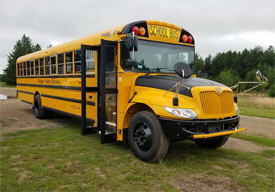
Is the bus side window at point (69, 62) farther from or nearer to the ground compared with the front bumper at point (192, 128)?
farther from the ground

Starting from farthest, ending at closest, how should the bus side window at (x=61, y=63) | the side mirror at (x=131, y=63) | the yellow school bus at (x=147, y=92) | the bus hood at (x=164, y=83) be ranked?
1. the bus side window at (x=61, y=63)
2. the side mirror at (x=131, y=63)
3. the bus hood at (x=164, y=83)
4. the yellow school bus at (x=147, y=92)

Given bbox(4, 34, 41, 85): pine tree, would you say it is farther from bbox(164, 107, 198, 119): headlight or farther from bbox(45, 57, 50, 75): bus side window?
bbox(164, 107, 198, 119): headlight

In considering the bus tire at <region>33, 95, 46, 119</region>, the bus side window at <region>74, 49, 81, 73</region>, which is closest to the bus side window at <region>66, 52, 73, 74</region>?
the bus side window at <region>74, 49, 81, 73</region>

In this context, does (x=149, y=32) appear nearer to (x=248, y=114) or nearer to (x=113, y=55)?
(x=113, y=55)

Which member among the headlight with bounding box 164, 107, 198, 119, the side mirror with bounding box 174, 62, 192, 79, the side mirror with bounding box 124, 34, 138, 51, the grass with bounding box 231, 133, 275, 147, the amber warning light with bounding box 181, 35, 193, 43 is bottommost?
the grass with bounding box 231, 133, 275, 147

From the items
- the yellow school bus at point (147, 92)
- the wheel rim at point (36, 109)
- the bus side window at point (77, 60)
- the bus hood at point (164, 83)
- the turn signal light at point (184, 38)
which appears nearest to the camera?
the yellow school bus at point (147, 92)

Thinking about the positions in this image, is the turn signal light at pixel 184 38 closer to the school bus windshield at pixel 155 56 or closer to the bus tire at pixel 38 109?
the school bus windshield at pixel 155 56

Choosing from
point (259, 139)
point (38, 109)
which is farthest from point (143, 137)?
point (38, 109)

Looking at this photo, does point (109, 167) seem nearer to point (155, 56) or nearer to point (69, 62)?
point (155, 56)

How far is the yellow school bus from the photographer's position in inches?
153

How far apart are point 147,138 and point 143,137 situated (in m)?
0.12

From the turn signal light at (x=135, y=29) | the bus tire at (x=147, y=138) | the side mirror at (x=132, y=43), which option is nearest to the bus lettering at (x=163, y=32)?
the turn signal light at (x=135, y=29)

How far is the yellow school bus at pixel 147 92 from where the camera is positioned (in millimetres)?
3885

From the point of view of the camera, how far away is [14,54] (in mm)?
52094
